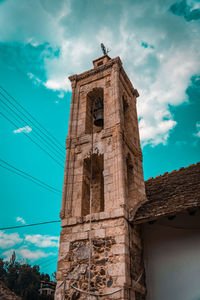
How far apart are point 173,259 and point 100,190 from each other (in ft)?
10.7

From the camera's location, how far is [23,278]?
56.9 feet

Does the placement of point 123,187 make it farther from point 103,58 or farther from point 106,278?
point 103,58

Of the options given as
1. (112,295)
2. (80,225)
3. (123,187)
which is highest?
(123,187)

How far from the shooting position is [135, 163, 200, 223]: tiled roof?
20.1 feet

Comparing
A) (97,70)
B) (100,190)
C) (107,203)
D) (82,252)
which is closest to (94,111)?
(97,70)

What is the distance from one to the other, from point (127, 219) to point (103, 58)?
26.5ft

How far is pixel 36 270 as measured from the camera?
739 inches

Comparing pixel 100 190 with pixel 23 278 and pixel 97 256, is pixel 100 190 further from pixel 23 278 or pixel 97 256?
pixel 23 278

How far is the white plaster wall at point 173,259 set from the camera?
614 cm

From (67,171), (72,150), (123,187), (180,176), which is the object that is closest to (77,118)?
(72,150)

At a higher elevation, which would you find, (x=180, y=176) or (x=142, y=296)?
(x=180, y=176)

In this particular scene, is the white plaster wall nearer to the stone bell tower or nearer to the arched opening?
the stone bell tower

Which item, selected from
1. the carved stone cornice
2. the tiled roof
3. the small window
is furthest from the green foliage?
the carved stone cornice

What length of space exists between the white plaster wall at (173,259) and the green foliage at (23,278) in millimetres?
10867
